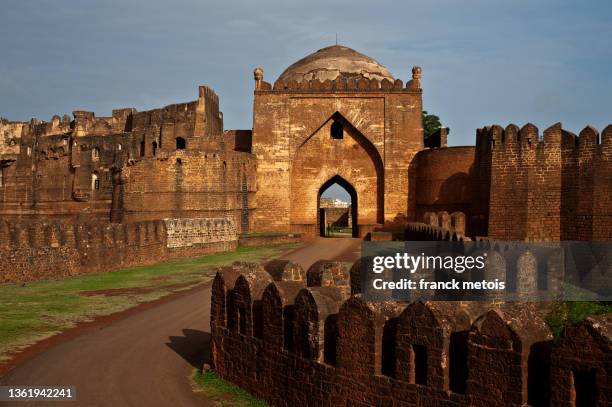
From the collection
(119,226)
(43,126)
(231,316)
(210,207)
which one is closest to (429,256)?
(231,316)

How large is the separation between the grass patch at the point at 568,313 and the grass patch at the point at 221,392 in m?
4.60

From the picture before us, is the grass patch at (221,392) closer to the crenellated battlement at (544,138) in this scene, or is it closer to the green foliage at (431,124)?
the crenellated battlement at (544,138)

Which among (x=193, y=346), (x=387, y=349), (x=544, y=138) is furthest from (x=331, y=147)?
(x=387, y=349)

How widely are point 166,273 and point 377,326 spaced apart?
1407 centimetres

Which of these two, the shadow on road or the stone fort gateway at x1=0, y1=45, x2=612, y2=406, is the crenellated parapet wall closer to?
the stone fort gateway at x1=0, y1=45, x2=612, y2=406

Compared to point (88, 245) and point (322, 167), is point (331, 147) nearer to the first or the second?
point (322, 167)

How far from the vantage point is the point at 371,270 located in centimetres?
799

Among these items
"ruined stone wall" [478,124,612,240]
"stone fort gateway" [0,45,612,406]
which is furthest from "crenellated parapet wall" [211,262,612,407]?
"ruined stone wall" [478,124,612,240]

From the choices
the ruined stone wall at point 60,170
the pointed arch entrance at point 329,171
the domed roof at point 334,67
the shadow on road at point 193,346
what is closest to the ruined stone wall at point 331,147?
the pointed arch entrance at point 329,171

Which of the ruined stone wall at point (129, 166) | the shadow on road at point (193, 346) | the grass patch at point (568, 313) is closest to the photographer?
the shadow on road at point (193, 346)

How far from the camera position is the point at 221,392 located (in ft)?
26.2

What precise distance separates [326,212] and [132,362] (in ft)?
140

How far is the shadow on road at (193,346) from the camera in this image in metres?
9.50

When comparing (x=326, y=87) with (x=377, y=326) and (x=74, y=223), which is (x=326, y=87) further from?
(x=377, y=326)
